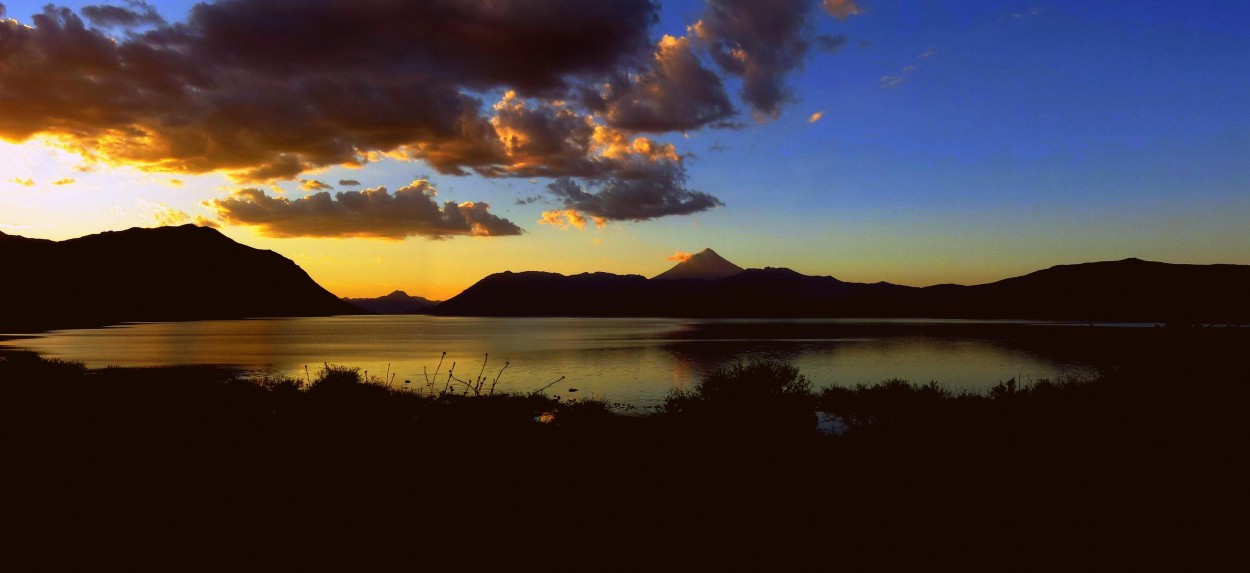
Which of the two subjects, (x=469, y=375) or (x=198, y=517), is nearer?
(x=198, y=517)

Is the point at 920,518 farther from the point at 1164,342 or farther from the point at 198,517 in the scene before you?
the point at 1164,342

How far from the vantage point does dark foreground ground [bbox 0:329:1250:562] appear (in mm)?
9555

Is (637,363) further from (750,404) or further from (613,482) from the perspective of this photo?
(613,482)

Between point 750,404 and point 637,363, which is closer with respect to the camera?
point 750,404

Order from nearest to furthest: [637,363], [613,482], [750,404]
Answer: [613,482] < [750,404] < [637,363]

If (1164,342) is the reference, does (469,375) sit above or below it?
below

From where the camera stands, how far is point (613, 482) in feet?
41.1

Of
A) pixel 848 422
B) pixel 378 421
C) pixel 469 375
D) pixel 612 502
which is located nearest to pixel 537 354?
pixel 469 375

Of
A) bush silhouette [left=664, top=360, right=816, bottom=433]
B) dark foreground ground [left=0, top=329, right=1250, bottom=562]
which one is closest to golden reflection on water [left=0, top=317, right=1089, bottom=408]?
bush silhouette [left=664, top=360, right=816, bottom=433]

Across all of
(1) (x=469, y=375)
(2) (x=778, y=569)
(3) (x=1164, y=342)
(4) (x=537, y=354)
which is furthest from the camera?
(4) (x=537, y=354)

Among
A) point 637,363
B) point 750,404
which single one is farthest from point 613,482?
point 637,363

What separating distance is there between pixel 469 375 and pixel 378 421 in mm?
40947

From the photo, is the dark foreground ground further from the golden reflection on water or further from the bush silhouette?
the golden reflection on water

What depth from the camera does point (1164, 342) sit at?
1666 inches
